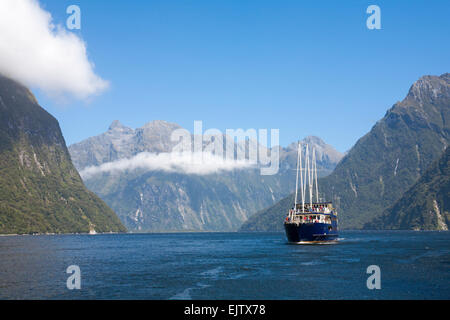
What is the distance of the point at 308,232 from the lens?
563 feet

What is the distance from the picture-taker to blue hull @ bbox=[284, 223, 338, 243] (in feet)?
554

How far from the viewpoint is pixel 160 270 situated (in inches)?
4129

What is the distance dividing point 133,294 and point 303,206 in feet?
376

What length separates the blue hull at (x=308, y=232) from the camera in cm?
16875
